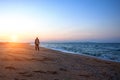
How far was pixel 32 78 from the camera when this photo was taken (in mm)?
9617

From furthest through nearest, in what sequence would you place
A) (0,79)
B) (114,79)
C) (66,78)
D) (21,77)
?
(114,79), (66,78), (21,77), (0,79)

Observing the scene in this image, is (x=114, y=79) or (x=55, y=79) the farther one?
(x=114, y=79)

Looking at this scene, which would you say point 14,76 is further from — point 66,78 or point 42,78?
point 66,78

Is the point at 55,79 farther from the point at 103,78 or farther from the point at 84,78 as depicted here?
the point at 103,78

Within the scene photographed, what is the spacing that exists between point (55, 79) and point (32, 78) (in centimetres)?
121

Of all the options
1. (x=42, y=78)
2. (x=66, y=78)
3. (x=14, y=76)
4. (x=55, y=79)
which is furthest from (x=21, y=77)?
(x=66, y=78)

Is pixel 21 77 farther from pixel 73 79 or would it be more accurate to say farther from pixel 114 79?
pixel 114 79

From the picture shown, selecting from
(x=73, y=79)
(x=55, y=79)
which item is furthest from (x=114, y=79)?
(x=55, y=79)

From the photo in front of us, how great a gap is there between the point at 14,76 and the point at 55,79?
216 centimetres

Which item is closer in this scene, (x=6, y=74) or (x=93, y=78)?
(x=6, y=74)

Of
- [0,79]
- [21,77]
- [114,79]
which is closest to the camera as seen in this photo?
[0,79]

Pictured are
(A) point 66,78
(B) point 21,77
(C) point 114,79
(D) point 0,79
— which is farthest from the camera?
(C) point 114,79

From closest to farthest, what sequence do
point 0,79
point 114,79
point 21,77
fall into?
point 0,79
point 21,77
point 114,79

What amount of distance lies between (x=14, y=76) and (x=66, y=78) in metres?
2.81
